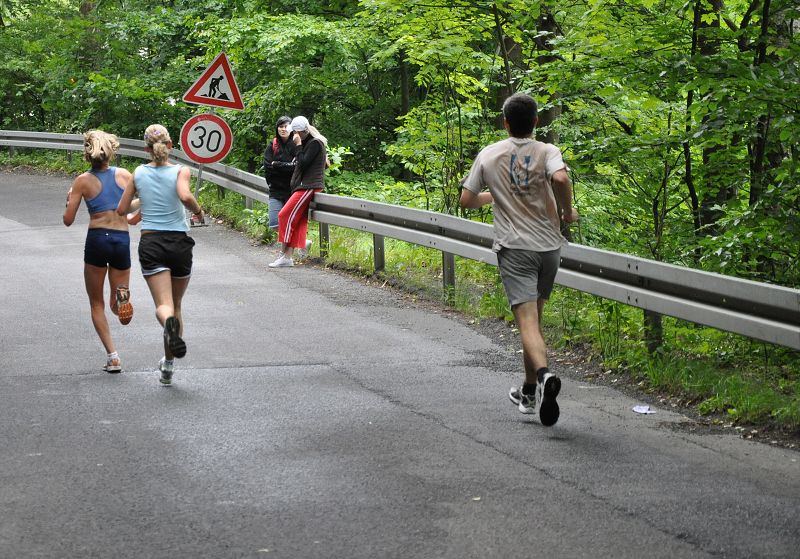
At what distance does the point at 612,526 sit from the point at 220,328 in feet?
20.6

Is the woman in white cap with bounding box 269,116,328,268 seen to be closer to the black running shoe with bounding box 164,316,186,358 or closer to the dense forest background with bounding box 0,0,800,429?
the dense forest background with bounding box 0,0,800,429

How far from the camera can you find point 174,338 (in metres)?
8.03

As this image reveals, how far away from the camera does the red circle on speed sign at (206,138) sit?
1576 centimetres

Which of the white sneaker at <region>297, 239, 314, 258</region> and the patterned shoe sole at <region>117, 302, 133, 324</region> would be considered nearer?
the patterned shoe sole at <region>117, 302, 133, 324</region>

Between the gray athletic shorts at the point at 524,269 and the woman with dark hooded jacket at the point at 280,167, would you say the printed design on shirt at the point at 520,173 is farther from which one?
the woman with dark hooded jacket at the point at 280,167

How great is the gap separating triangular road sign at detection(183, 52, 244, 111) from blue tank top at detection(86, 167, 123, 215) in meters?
7.02

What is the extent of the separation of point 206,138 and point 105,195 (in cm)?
707

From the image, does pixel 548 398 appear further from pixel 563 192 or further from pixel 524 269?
pixel 563 192

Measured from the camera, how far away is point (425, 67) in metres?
15.5

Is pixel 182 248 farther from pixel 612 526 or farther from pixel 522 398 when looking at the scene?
pixel 612 526

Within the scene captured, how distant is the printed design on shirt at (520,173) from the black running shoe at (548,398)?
3.88 ft

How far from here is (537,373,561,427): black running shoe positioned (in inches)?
270

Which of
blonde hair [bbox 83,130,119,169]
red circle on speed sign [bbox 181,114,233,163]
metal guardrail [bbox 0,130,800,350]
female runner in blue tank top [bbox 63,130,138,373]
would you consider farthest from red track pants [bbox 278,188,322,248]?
blonde hair [bbox 83,130,119,169]

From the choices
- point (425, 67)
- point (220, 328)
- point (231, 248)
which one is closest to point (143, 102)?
point (231, 248)
